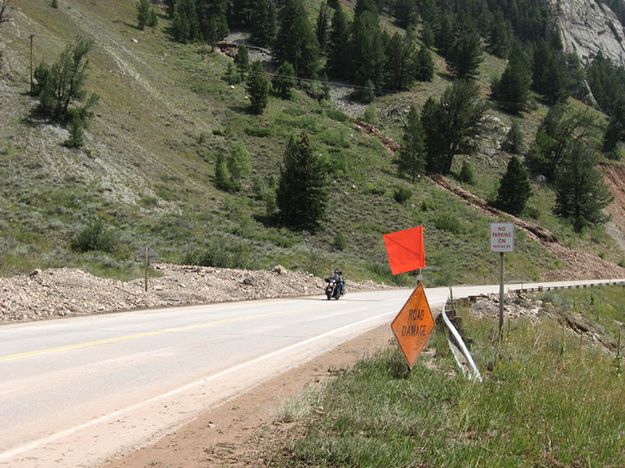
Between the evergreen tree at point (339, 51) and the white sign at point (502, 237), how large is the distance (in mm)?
88578

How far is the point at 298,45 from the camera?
9238 centimetres

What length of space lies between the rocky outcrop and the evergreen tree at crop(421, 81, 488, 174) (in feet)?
310

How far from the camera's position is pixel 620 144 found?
94.6 meters

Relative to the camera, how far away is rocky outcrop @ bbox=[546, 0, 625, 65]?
152m

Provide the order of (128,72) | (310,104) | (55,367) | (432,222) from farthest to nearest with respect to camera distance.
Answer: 1. (310,104)
2. (128,72)
3. (432,222)
4. (55,367)

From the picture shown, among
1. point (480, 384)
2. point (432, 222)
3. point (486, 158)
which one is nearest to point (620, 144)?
point (486, 158)

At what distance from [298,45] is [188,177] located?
52.1 metres

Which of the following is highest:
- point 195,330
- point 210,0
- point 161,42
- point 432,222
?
point 210,0

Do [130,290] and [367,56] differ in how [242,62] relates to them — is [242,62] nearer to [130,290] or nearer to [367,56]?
[367,56]

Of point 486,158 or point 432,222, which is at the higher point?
point 486,158

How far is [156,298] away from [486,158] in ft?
210

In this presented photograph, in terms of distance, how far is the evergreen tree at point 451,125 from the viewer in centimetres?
6850

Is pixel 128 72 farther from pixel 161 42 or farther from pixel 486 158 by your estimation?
pixel 486 158

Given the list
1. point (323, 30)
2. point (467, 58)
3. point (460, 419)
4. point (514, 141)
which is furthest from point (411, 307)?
point (467, 58)
